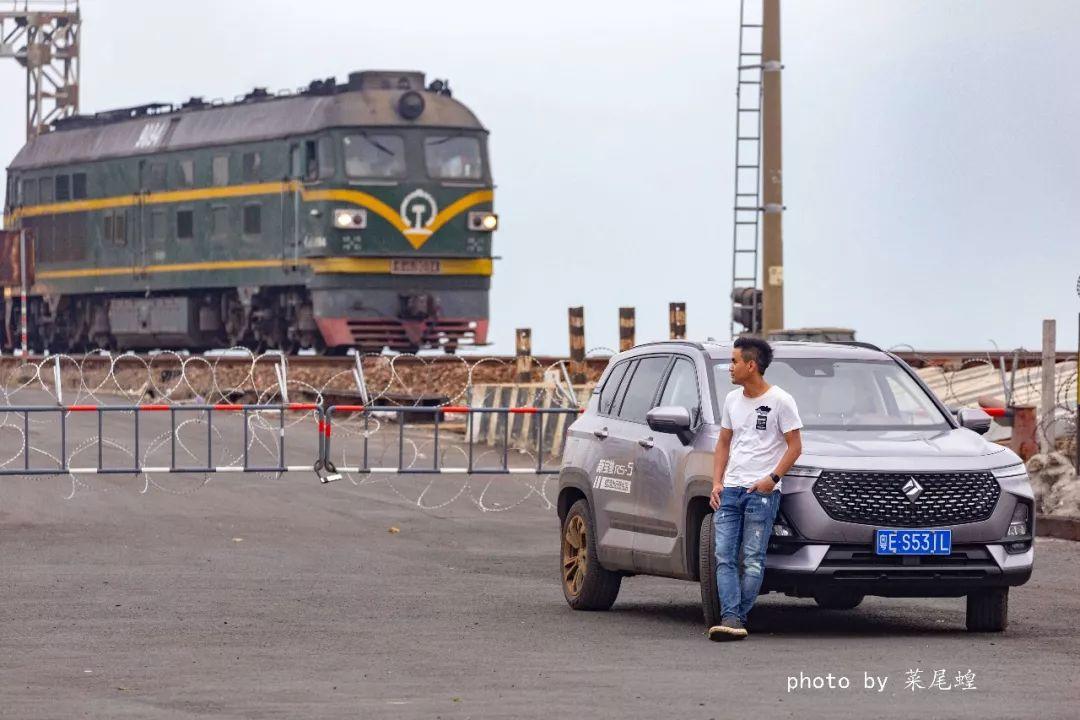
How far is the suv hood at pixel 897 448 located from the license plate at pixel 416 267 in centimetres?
2445

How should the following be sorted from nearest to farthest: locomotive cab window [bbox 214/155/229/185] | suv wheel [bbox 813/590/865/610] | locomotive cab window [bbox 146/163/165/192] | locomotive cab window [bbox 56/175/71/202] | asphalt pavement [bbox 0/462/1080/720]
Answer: asphalt pavement [bbox 0/462/1080/720] → suv wheel [bbox 813/590/865/610] → locomotive cab window [bbox 214/155/229/185] → locomotive cab window [bbox 146/163/165/192] → locomotive cab window [bbox 56/175/71/202]

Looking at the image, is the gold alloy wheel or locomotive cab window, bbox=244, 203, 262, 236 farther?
locomotive cab window, bbox=244, 203, 262, 236

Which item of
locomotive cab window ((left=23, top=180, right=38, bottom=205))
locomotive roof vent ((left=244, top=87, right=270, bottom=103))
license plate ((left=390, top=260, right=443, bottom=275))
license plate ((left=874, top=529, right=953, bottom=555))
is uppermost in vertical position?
locomotive roof vent ((left=244, top=87, right=270, bottom=103))

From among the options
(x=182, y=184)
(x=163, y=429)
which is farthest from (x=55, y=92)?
(x=163, y=429)

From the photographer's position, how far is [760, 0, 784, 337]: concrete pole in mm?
25891

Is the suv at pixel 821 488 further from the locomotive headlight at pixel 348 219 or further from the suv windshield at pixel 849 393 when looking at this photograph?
the locomotive headlight at pixel 348 219

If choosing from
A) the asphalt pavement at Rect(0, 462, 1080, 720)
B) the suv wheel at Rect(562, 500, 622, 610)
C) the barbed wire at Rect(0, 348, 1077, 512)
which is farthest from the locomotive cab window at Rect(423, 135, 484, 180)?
the suv wheel at Rect(562, 500, 622, 610)

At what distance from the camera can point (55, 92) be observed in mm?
58562

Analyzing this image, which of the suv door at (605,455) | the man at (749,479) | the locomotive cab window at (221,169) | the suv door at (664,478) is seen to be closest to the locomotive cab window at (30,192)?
the locomotive cab window at (221,169)

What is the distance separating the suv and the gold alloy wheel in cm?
1

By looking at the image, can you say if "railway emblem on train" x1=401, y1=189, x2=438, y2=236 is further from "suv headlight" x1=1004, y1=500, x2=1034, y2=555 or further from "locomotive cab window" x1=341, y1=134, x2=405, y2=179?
"suv headlight" x1=1004, y1=500, x2=1034, y2=555

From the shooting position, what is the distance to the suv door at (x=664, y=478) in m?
13.8

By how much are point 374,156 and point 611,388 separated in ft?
76.3

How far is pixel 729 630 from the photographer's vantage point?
12.6 metres
